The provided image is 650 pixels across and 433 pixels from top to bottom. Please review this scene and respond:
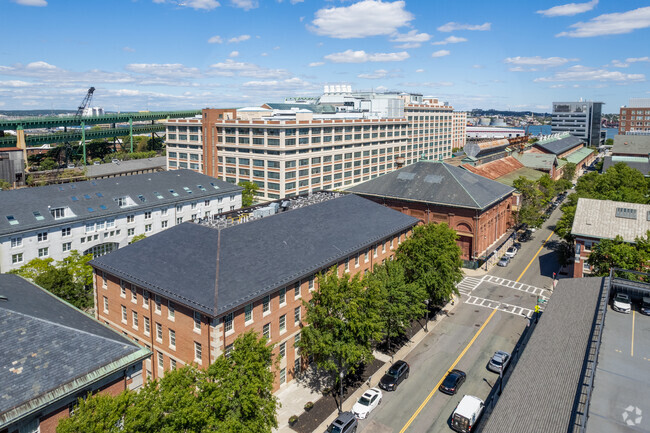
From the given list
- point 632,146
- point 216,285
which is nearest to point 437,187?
point 216,285

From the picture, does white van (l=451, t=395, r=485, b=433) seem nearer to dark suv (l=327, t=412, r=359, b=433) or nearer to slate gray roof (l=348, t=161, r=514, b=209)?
dark suv (l=327, t=412, r=359, b=433)

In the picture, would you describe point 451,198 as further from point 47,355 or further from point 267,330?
point 47,355

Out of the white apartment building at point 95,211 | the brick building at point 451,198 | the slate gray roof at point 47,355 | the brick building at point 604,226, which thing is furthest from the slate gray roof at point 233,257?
the brick building at point 604,226

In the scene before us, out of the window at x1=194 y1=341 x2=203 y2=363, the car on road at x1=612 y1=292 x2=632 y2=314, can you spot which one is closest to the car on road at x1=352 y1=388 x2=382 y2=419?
the window at x1=194 y1=341 x2=203 y2=363

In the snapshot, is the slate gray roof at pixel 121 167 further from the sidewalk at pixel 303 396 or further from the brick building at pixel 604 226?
the brick building at pixel 604 226

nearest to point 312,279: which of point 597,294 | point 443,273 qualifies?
point 443,273
